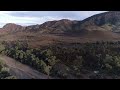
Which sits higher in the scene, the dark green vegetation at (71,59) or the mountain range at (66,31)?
A: the mountain range at (66,31)

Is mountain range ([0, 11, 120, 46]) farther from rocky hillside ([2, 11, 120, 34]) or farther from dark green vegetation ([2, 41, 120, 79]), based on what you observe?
dark green vegetation ([2, 41, 120, 79])

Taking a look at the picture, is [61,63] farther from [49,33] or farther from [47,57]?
[49,33]

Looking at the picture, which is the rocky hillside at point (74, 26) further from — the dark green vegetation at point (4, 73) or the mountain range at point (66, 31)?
the dark green vegetation at point (4, 73)

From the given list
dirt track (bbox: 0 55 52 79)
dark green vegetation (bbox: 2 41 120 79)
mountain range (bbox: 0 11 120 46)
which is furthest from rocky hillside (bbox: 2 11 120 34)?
dirt track (bbox: 0 55 52 79)

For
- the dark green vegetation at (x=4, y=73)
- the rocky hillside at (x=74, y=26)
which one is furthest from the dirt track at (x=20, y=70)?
the rocky hillside at (x=74, y=26)

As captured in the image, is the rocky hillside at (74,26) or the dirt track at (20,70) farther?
the rocky hillside at (74,26)

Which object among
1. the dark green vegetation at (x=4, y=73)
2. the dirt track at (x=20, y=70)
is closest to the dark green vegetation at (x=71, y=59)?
the dirt track at (x=20, y=70)
